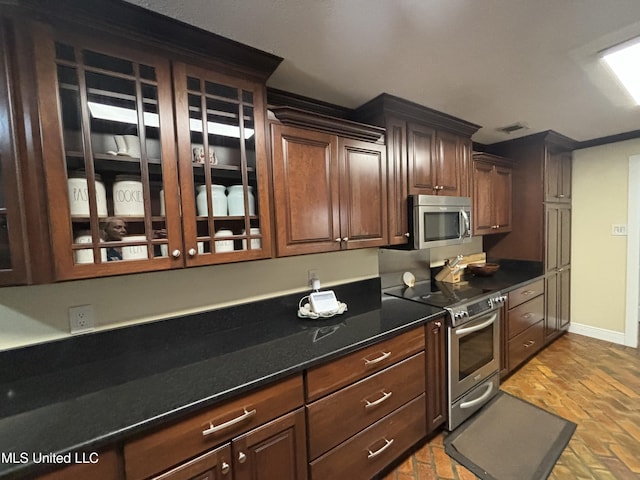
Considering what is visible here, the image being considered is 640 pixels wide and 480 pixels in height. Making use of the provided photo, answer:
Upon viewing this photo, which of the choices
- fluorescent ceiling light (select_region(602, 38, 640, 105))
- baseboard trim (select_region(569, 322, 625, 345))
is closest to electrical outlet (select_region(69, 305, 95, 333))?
fluorescent ceiling light (select_region(602, 38, 640, 105))

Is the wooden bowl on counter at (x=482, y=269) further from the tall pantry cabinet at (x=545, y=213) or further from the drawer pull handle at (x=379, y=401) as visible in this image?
the drawer pull handle at (x=379, y=401)

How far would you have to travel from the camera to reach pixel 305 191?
150cm

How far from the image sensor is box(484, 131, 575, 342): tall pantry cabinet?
2.81 meters

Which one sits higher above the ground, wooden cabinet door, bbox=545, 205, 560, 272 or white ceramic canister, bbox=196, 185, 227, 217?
white ceramic canister, bbox=196, 185, 227, 217

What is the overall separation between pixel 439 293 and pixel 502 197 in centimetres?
154

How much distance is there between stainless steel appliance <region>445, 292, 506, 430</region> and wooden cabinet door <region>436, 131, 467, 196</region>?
91cm

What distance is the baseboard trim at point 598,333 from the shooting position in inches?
118

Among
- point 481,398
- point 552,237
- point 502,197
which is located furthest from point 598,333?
point 481,398

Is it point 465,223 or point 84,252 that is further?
point 465,223

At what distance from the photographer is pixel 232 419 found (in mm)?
990

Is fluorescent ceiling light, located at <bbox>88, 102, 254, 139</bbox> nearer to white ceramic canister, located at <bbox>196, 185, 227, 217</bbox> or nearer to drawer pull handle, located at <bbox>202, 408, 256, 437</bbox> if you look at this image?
white ceramic canister, located at <bbox>196, 185, 227, 217</bbox>

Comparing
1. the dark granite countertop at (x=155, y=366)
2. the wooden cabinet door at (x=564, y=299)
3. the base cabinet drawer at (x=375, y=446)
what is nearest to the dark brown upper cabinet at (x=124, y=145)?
the dark granite countertop at (x=155, y=366)

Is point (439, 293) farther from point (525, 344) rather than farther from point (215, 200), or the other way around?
point (215, 200)

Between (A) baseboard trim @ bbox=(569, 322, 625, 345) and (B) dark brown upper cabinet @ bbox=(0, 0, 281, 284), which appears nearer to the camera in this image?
(B) dark brown upper cabinet @ bbox=(0, 0, 281, 284)
